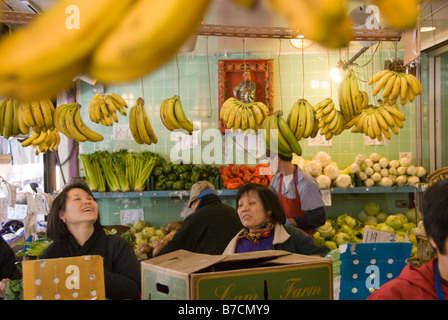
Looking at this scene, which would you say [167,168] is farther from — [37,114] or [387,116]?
[387,116]

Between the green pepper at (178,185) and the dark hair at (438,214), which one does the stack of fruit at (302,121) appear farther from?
the green pepper at (178,185)

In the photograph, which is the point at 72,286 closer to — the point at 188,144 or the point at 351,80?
the point at 351,80

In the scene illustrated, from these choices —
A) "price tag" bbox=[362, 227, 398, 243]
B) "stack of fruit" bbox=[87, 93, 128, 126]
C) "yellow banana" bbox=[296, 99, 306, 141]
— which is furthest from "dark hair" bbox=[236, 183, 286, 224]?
"stack of fruit" bbox=[87, 93, 128, 126]

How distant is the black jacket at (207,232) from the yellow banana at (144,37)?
2767 millimetres

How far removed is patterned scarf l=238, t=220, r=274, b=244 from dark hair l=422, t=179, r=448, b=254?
4.16ft

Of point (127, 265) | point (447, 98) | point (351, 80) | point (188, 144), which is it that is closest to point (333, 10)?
point (127, 265)

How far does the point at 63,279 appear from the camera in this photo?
1.57 metres

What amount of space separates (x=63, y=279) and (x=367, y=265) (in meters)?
1.26

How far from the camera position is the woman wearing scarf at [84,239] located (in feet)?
8.36

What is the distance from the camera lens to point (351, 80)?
11.3ft

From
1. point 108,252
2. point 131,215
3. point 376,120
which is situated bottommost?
point 131,215

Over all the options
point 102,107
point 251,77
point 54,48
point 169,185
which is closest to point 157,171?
point 169,185

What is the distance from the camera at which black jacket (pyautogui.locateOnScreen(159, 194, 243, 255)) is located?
10.8 ft

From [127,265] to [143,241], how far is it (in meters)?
2.21
